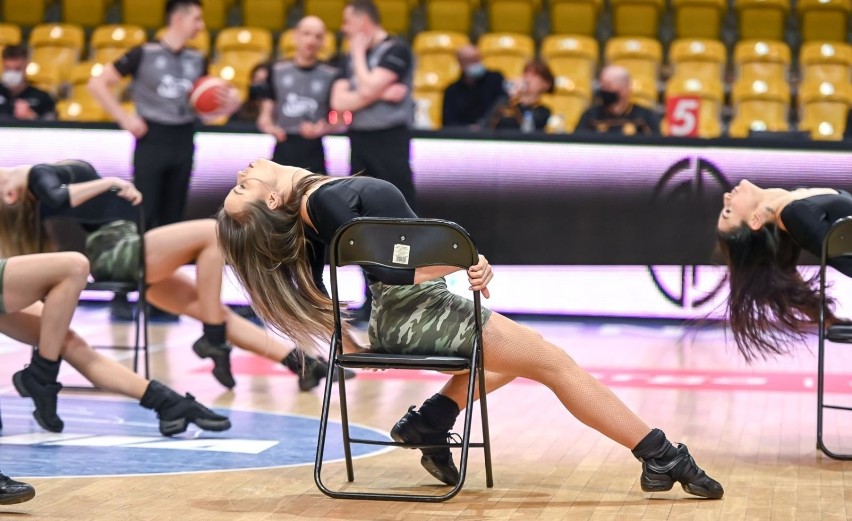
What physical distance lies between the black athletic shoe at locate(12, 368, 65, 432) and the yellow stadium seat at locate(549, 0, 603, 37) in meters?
9.07

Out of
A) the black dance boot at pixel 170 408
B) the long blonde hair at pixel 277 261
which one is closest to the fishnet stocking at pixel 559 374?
the long blonde hair at pixel 277 261

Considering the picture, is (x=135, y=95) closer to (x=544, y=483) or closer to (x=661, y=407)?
(x=661, y=407)

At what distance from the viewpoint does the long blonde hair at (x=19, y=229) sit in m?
5.60

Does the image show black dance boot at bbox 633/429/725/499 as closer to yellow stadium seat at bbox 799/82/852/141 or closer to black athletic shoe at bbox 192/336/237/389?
black athletic shoe at bbox 192/336/237/389

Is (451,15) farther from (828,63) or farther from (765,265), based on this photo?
(765,265)

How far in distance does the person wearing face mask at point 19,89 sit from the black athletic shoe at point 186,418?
6219 millimetres

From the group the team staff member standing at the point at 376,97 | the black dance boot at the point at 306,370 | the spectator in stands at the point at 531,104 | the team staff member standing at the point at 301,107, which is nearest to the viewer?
the black dance boot at the point at 306,370

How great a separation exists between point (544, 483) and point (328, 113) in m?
4.83

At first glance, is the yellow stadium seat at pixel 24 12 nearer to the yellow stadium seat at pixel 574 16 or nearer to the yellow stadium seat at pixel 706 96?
the yellow stadium seat at pixel 574 16

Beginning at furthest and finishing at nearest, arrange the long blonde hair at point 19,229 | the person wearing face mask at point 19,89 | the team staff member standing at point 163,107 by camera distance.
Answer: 1. the person wearing face mask at point 19,89
2. the team staff member standing at point 163,107
3. the long blonde hair at point 19,229

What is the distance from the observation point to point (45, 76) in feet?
40.9

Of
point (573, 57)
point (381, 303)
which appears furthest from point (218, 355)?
point (573, 57)

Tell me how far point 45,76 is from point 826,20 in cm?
795

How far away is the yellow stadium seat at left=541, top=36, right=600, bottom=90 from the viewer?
12289 millimetres
